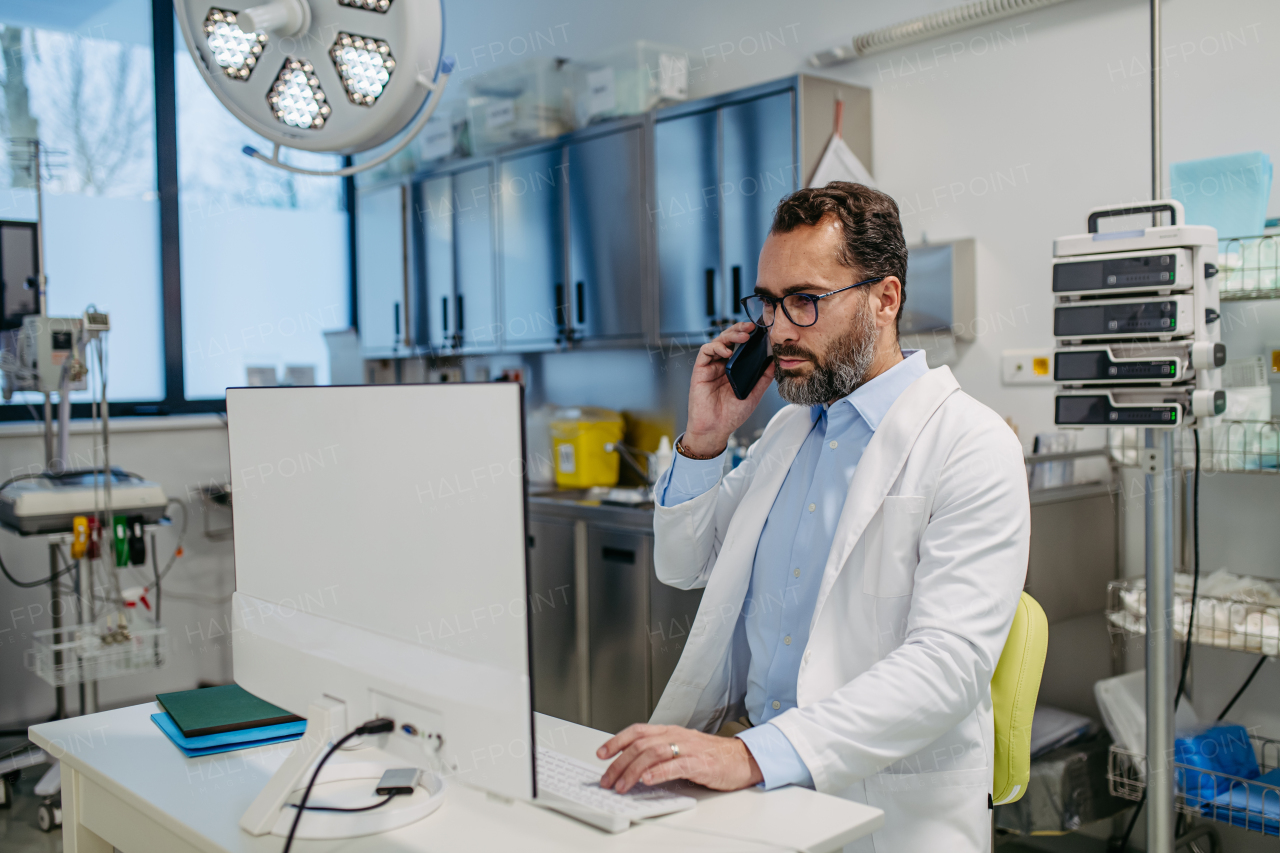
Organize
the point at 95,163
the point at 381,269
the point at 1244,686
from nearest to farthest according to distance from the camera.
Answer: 1. the point at 1244,686
2. the point at 95,163
3. the point at 381,269

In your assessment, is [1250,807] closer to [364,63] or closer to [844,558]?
[844,558]

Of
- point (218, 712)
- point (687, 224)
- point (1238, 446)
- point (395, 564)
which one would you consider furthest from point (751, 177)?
point (395, 564)

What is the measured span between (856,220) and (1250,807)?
152 cm

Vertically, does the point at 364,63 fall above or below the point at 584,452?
above

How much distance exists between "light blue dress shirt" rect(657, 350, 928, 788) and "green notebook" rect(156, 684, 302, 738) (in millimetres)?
686

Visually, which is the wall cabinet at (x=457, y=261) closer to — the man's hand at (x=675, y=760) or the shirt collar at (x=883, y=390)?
the shirt collar at (x=883, y=390)

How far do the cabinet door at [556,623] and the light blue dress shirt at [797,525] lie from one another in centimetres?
173

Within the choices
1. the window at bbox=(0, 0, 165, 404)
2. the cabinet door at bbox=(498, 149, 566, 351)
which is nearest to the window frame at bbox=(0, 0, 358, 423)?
the window at bbox=(0, 0, 165, 404)

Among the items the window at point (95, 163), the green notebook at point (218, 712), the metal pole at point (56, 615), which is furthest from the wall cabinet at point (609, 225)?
the green notebook at point (218, 712)

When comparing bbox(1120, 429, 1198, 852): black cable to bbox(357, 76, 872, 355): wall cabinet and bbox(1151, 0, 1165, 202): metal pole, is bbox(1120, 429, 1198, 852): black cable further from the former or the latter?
bbox(357, 76, 872, 355): wall cabinet

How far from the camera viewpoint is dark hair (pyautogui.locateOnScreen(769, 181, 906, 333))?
156 centimetres

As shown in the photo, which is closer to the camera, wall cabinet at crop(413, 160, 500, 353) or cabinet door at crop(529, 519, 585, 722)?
cabinet door at crop(529, 519, 585, 722)

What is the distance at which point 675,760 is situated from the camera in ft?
3.69

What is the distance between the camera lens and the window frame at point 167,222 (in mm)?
4145
